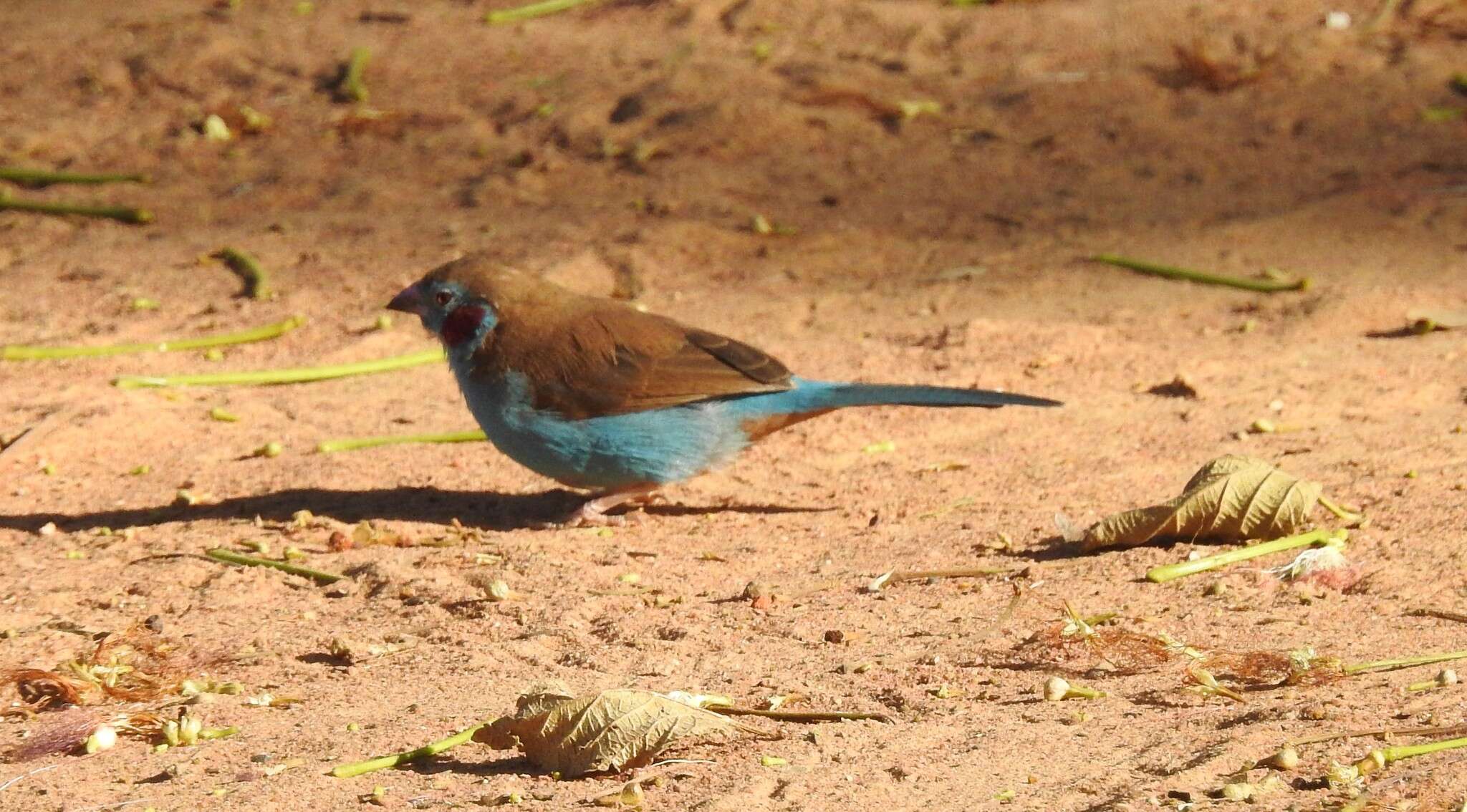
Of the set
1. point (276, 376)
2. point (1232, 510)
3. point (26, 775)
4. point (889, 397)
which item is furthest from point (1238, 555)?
point (276, 376)

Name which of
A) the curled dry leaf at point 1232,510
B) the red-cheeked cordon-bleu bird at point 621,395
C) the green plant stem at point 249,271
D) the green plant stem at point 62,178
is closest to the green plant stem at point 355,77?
the green plant stem at point 62,178

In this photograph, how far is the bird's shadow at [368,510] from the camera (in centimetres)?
518

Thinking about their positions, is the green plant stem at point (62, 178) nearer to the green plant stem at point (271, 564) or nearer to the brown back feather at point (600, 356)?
the brown back feather at point (600, 356)

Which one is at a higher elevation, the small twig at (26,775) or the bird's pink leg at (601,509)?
the small twig at (26,775)

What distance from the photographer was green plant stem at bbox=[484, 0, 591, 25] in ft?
34.7

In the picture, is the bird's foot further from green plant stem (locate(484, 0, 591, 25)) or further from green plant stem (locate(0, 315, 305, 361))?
green plant stem (locate(484, 0, 591, 25))

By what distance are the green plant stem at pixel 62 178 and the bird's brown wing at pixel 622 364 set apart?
13.2 feet

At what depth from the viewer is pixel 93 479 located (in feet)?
18.2

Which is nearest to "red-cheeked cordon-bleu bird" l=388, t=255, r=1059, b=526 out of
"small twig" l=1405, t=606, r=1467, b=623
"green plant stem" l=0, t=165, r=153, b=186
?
"small twig" l=1405, t=606, r=1467, b=623

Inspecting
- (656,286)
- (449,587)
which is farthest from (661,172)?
(449,587)

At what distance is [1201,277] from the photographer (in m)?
7.00

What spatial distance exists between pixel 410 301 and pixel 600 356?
2.29ft

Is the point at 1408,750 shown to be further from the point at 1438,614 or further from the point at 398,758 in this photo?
the point at 398,758

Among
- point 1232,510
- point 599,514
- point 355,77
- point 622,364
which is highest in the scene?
point 355,77
